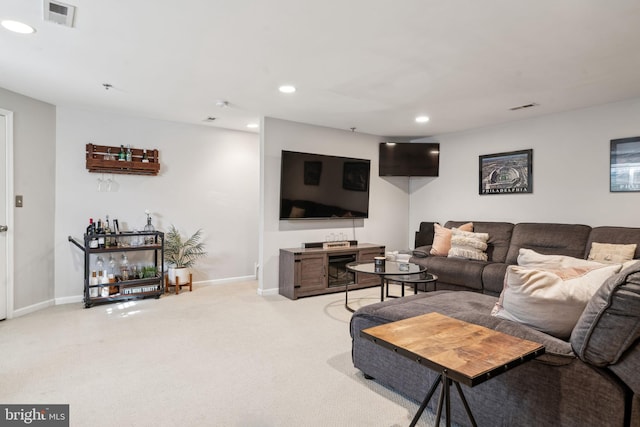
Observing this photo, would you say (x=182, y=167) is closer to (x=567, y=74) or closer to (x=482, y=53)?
(x=482, y=53)

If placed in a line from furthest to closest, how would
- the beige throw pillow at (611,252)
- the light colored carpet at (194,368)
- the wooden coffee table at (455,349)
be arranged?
1. the beige throw pillow at (611,252)
2. the light colored carpet at (194,368)
3. the wooden coffee table at (455,349)

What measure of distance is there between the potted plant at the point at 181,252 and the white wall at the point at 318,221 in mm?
1064

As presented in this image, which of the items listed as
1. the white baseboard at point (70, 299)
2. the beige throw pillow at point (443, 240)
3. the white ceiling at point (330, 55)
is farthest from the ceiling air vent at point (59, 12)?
the beige throw pillow at point (443, 240)

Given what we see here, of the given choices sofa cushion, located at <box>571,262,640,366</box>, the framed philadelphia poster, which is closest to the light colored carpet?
sofa cushion, located at <box>571,262,640,366</box>

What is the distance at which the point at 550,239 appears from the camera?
4000 mm

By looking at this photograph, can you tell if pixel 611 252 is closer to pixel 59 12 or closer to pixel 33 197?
pixel 59 12

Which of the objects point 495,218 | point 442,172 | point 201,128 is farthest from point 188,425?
point 442,172

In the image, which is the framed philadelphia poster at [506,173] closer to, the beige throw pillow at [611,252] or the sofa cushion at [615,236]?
the sofa cushion at [615,236]

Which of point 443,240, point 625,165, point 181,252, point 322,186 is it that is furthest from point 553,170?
point 181,252

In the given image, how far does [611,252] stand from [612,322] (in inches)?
102

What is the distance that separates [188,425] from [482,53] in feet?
10.0

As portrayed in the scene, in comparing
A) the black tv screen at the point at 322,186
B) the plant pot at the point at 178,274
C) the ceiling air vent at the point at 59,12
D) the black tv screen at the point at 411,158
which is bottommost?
the plant pot at the point at 178,274

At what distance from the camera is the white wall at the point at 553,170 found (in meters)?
3.78

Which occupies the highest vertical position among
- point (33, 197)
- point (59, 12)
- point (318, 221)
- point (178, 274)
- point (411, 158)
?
point (59, 12)
